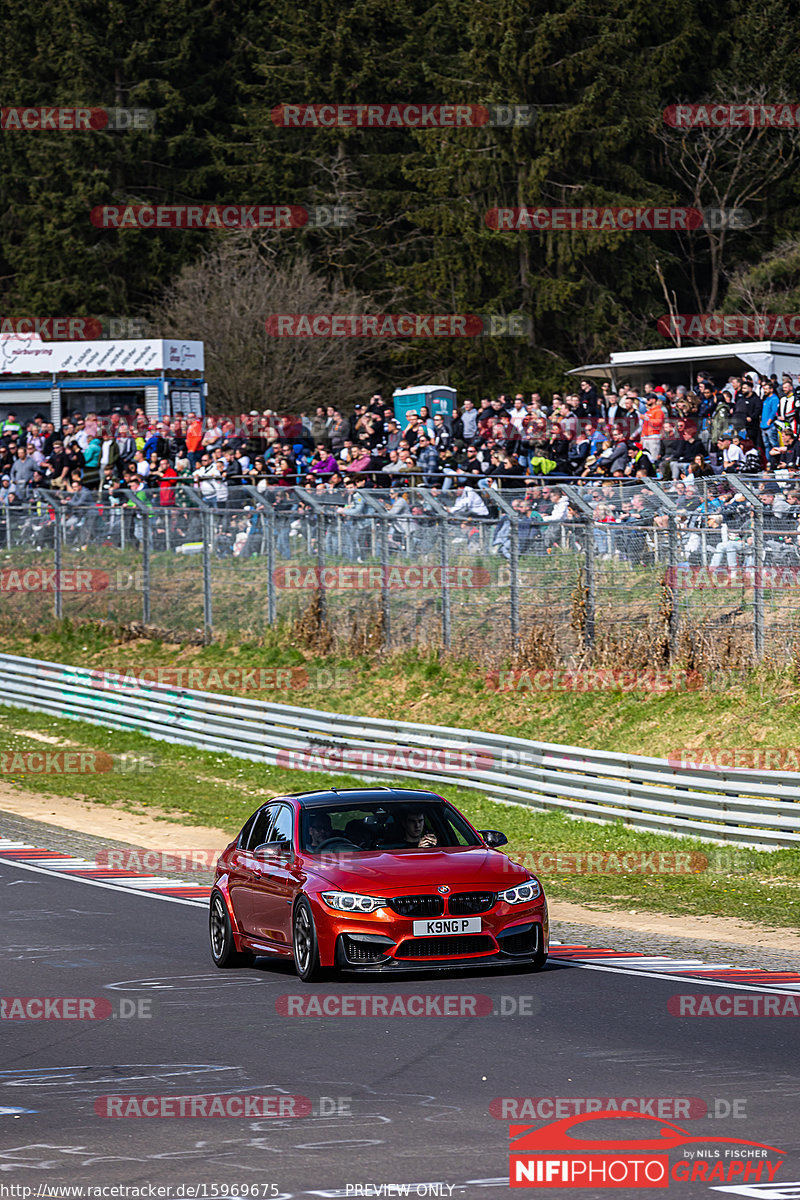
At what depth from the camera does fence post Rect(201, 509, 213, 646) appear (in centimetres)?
3238

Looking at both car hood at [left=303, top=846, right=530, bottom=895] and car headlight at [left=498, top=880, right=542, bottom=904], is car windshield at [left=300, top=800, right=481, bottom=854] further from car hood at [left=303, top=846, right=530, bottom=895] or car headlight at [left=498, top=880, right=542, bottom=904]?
car headlight at [left=498, top=880, right=542, bottom=904]

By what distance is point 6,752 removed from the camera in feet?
97.8

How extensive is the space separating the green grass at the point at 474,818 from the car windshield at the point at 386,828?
364 centimetres

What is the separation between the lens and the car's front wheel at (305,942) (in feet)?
40.5

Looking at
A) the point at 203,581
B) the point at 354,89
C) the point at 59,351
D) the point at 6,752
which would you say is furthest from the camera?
the point at 354,89

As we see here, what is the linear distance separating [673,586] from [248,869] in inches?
446

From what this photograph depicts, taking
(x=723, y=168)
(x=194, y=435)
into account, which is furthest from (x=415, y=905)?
(x=723, y=168)

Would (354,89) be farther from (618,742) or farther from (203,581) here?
(618,742)

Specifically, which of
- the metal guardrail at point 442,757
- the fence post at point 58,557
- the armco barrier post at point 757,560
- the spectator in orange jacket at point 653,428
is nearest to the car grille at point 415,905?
the metal guardrail at point 442,757

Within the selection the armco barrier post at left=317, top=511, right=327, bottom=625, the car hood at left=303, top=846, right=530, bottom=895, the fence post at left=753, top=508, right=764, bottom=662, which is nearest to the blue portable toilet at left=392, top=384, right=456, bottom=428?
the armco barrier post at left=317, top=511, right=327, bottom=625

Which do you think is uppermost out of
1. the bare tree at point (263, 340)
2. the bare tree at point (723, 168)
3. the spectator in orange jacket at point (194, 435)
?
the bare tree at point (723, 168)

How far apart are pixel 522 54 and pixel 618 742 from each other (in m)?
40.1

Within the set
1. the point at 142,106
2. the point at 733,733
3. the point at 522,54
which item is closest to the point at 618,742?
the point at 733,733

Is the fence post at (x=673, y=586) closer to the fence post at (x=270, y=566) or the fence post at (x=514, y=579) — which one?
the fence post at (x=514, y=579)
